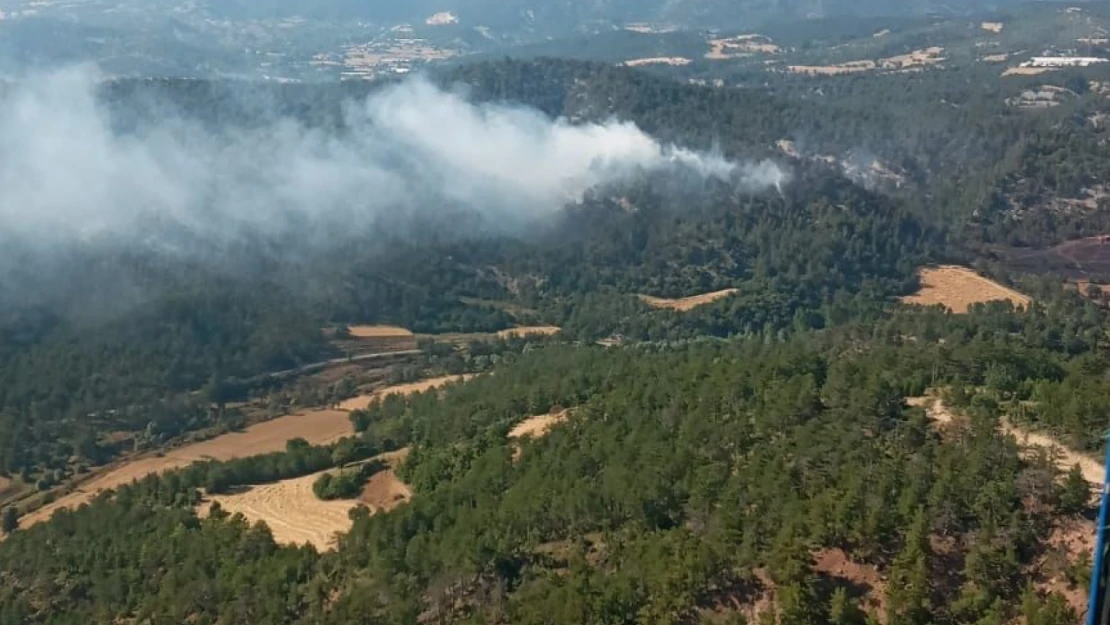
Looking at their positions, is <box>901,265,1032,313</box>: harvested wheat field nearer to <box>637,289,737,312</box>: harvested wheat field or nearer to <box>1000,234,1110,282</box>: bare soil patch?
<box>1000,234,1110,282</box>: bare soil patch

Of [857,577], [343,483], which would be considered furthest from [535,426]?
[857,577]

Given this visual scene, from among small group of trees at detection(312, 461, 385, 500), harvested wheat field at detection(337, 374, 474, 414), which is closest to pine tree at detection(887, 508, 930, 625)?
small group of trees at detection(312, 461, 385, 500)

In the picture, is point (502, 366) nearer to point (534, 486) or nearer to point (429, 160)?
point (534, 486)

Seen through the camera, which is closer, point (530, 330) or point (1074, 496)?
point (1074, 496)

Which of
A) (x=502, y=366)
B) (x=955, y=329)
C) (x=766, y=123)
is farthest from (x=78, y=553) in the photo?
(x=766, y=123)

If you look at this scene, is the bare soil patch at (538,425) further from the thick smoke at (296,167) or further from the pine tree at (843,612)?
the thick smoke at (296,167)

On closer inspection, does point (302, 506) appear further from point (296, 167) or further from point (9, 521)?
point (296, 167)
